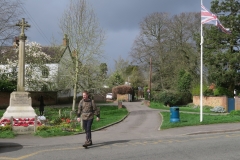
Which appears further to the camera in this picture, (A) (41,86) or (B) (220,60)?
(A) (41,86)

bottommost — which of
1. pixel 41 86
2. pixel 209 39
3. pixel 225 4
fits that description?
pixel 41 86

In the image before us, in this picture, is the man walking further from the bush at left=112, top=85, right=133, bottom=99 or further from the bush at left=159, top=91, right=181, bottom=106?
the bush at left=112, top=85, right=133, bottom=99

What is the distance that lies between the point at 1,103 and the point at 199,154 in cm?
3075

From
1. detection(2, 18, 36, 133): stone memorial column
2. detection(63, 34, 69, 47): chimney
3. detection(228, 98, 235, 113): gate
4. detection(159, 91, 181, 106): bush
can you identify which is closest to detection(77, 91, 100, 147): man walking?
detection(2, 18, 36, 133): stone memorial column

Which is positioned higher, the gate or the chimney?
the chimney

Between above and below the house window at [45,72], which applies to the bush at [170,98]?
below

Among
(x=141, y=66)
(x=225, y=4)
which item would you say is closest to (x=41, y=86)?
(x=141, y=66)

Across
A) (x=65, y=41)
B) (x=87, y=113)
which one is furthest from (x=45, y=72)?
(x=87, y=113)

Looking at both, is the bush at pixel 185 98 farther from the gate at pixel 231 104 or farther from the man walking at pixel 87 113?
the man walking at pixel 87 113

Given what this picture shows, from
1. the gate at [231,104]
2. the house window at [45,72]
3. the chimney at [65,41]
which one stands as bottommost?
the gate at [231,104]

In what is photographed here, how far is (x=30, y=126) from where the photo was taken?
14609mm

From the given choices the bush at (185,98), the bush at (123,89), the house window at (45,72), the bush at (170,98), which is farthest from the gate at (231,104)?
the bush at (123,89)

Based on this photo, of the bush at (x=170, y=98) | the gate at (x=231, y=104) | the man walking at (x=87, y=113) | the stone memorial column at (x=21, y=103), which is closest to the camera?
the man walking at (x=87, y=113)

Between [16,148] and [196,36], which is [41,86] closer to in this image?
[196,36]
